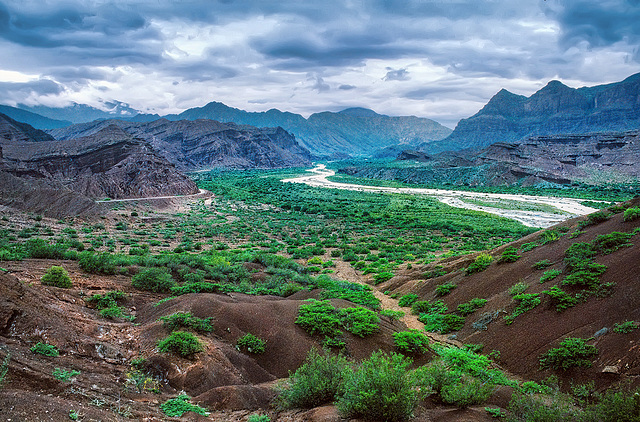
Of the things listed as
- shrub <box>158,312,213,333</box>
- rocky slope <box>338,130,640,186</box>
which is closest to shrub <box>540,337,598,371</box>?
shrub <box>158,312,213,333</box>

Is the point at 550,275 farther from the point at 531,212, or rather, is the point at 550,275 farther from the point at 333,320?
the point at 531,212

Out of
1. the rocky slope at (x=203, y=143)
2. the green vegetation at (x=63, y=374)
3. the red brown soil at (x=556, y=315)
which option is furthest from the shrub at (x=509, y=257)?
the rocky slope at (x=203, y=143)

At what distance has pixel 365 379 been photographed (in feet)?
23.4

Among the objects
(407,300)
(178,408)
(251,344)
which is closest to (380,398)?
(178,408)

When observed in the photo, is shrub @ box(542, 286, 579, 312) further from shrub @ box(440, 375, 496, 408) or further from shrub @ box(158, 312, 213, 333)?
shrub @ box(158, 312, 213, 333)

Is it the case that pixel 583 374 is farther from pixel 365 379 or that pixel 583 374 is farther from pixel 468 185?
pixel 468 185

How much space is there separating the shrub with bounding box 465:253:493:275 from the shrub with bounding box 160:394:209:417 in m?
15.1

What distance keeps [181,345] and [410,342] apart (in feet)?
23.2

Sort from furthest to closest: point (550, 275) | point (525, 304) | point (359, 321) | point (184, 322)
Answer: point (550, 275) < point (525, 304) < point (359, 321) < point (184, 322)

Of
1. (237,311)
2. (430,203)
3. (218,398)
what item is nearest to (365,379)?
(218,398)

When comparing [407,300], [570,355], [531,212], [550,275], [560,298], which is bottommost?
[407,300]

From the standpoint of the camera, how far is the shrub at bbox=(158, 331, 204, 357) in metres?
9.87

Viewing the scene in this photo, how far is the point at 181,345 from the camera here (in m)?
9.92

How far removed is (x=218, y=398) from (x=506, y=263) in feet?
50.2
